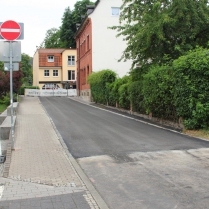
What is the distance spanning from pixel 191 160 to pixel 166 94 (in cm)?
680

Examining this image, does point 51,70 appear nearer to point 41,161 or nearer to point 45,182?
point 41,161

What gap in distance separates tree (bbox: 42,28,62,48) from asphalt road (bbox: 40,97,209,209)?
3126 inches

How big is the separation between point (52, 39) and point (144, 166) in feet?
292

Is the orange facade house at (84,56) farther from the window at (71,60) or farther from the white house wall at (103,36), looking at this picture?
the window at (71,60)

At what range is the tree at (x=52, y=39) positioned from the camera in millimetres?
90500

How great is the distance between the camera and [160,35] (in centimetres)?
1691

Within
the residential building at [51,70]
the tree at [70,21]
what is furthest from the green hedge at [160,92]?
the residential building at [51,70]

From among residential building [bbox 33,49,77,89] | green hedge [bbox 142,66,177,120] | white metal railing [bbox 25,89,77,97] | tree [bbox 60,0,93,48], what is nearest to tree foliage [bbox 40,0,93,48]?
tree [bbox 60,0,93,48]

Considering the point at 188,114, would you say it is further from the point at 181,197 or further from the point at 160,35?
the point at 181,197

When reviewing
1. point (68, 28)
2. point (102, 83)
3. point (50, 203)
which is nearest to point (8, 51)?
point (50, 203)

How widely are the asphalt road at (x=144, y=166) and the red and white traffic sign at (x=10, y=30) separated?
11.8ft

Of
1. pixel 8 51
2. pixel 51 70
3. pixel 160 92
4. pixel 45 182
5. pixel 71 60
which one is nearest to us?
pixel 45 182

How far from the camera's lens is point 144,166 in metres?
7.70

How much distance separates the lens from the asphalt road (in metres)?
5.52
